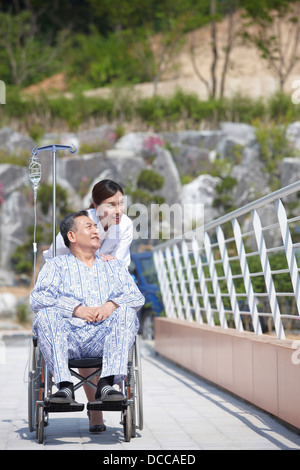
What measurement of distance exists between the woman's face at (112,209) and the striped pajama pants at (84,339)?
893mm

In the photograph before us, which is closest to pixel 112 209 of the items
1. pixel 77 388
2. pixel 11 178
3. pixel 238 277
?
pixel 77 388

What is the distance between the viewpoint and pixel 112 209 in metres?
5.08

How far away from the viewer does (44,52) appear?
143 feet

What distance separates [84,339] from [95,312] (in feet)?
0.51

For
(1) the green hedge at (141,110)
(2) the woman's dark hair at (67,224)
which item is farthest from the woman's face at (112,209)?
(1) the green hedge at (141,110)

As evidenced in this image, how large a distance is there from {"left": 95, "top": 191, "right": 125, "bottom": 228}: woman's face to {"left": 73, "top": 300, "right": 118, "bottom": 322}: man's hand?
83 cm

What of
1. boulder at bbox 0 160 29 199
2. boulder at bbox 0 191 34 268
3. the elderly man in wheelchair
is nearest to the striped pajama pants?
the elderly man in wheelchair

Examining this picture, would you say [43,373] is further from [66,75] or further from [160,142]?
[66,75]

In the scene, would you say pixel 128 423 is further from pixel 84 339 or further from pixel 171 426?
pixel 171 426

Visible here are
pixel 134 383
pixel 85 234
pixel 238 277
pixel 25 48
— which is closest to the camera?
pixel 134 383

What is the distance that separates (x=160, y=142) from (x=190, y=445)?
80.9 ft

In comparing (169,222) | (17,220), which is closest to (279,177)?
(169,222)

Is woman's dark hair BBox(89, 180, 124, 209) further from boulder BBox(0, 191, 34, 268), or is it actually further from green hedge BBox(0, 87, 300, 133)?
green hedge BBox(0, 87, 300, 133)

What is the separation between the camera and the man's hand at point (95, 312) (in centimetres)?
436
